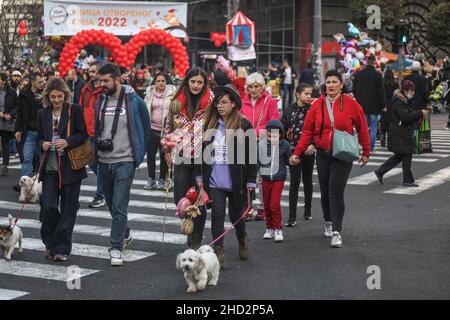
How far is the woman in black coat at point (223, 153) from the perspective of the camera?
328 inches

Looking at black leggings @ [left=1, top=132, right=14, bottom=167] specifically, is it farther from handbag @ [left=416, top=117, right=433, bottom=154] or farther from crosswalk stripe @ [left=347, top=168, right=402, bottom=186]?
handbag @ [left=416, top=117, right=433, bottom=154]

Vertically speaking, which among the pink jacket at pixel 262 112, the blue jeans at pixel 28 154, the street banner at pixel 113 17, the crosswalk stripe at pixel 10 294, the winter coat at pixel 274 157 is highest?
the street banner at pixel 113 17

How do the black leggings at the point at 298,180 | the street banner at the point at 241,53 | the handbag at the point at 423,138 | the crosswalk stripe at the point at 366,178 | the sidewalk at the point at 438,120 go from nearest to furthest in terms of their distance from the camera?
1. the black leggings at the point at 298,180
2. the crosswalk stripe at the point at 366,178
3. the handbag at the point at 423,138
4. the street banner at the point at 241,53
5. the sidewalk at the point at 438,120

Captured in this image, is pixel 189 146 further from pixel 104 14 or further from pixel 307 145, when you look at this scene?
pixel 104 14

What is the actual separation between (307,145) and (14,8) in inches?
1760

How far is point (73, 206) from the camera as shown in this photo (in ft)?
29.1

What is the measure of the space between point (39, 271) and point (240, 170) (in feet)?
7.22

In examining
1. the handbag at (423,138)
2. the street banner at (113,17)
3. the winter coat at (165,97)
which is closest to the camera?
the winter coat at (165,97)

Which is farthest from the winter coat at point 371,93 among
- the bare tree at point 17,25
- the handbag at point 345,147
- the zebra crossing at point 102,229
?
the bare tree at point 17,25

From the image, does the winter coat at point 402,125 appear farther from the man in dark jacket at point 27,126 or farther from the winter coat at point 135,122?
the winter coat at point 135,122

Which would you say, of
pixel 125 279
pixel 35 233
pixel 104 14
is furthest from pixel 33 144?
pixel 104 14

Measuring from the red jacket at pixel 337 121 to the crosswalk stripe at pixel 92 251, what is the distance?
6.91 ft

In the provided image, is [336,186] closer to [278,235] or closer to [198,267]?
[278,235]

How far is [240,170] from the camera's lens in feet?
27.5
